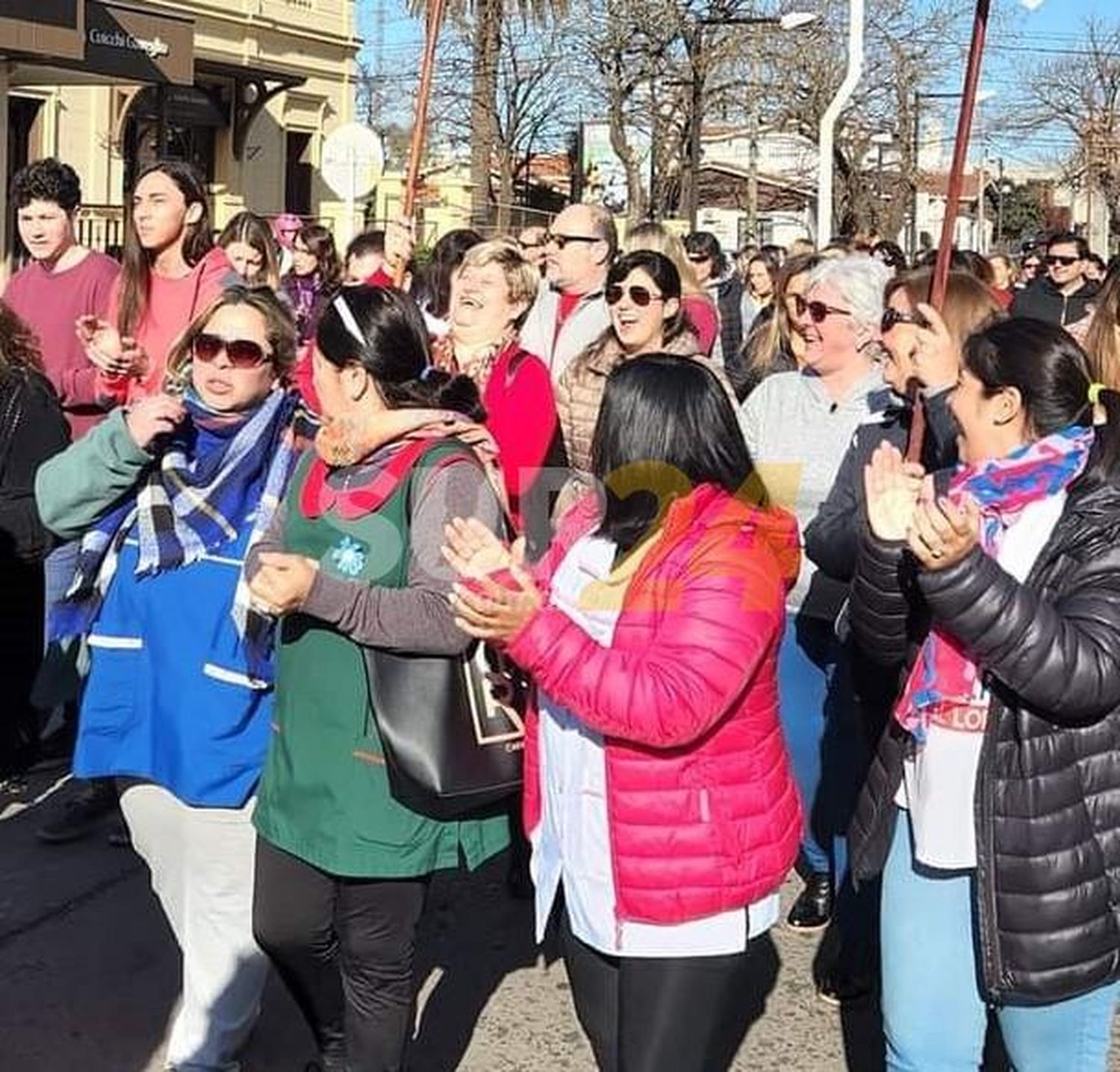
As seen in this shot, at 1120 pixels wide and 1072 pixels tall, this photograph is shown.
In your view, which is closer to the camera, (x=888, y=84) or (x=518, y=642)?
(x=518, y=642)

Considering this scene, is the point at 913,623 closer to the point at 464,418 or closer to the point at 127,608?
the point at 464,418

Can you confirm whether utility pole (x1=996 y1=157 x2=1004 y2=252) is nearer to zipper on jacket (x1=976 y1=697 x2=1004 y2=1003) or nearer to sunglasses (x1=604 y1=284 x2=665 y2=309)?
sunglasses (x1=604 y1=284 x2=665 y2=309)

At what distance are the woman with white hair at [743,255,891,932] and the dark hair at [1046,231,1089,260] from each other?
7.20 meters

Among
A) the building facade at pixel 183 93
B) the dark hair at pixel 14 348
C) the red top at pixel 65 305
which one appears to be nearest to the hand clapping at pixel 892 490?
the dark hair at pixel 14 348

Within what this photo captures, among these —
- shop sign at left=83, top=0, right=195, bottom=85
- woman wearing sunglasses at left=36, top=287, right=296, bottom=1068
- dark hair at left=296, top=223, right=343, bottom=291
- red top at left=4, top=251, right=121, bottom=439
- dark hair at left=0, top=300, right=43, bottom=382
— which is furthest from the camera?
shop sign at left=83, top=0, right=195, bottom=85

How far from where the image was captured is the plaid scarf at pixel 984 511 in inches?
112

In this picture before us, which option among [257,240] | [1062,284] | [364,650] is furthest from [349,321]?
[1062,284]

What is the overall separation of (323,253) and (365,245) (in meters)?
1.42

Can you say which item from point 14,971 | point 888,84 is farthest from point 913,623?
point 888,84

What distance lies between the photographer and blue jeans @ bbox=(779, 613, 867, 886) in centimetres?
477

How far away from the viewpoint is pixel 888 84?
3378cm

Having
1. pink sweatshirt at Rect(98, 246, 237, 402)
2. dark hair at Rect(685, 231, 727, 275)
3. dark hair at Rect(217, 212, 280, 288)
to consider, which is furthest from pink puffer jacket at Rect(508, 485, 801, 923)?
dark hair at Rect(685, 231, 727, 275)

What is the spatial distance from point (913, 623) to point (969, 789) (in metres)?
0.33

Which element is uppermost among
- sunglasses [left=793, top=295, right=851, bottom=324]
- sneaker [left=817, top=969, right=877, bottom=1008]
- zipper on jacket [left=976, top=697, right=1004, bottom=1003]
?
sunglasses [left=793, top=295, right=851, bottom=324]
